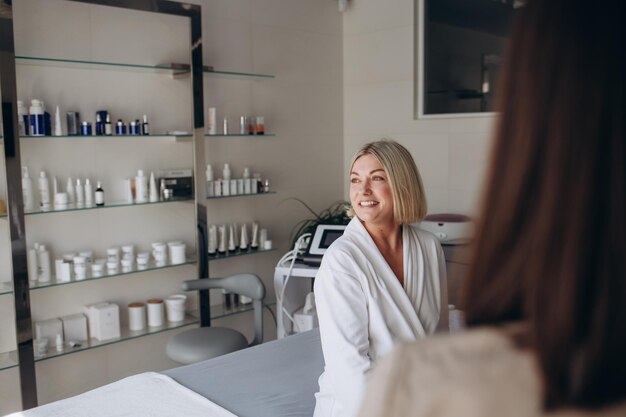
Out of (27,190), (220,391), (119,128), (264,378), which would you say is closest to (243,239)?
(119,128)

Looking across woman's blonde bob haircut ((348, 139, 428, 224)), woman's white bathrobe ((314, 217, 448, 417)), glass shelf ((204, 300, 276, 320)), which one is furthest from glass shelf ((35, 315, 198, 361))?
woman's blonde bob haircut ((348, 139, 428, 224))

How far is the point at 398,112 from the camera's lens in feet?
13.2

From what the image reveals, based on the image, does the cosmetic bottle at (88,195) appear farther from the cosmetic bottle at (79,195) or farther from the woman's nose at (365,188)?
the woman's nose at (365,188)

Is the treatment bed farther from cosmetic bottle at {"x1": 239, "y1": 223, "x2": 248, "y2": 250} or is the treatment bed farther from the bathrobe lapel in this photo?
cosmetic bottle at {"x1": 239, "y1": 223, "x2": 248, "y2": 250}

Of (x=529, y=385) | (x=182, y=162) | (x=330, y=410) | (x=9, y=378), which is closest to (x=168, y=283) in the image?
(x=182, y=162)

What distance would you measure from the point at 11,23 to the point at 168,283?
1.59 metres

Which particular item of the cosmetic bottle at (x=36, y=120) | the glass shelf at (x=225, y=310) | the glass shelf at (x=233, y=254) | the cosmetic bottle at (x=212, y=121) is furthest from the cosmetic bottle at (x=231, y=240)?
the cosmetic bottle at (x=36, y=120)

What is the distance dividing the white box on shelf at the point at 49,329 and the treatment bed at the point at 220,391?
1.06 m

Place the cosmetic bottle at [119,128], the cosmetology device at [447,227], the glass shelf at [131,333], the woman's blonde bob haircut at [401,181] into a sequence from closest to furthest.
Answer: the woman's blonde bob haircut at [401,181] → the glass shelf at [131,333] → the cosmetic bottle at [119,128] → the cosmetology device at [447,227]

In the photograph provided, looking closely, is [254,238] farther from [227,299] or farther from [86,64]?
[86,64]

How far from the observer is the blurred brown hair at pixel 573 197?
1.70ft

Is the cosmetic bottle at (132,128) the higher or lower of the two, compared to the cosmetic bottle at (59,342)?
higher

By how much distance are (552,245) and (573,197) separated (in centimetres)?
4

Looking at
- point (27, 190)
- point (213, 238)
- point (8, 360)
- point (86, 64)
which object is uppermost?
point (86, 64)
